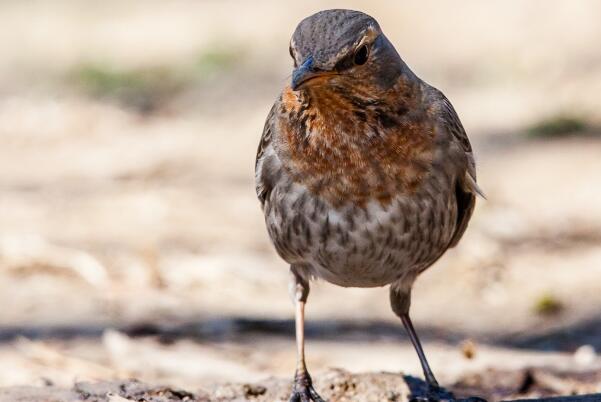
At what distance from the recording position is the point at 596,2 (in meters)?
13.1

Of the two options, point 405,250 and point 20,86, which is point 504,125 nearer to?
point 20,86

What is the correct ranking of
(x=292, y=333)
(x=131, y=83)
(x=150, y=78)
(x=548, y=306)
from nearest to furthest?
(x=292, y=333), (x=548, y=306), (x=131, y=83), (x=150, y=78)

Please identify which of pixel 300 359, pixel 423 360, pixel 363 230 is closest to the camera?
pixel 363 230

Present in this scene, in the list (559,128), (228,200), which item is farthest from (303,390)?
(559,128)

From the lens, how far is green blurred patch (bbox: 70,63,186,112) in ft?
39.4

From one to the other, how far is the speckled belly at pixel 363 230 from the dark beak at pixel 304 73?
643 millimetres

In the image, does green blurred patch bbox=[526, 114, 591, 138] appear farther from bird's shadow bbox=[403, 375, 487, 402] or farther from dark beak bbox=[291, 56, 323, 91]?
dark beak bbox=[291, 56, 323, 91]

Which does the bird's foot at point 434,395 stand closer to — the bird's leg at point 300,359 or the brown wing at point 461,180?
the bird's leg at point 300,359

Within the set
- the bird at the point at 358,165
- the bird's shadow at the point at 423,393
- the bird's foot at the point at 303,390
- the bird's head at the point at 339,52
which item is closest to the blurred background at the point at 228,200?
the bird's shadow at the point at 423,393

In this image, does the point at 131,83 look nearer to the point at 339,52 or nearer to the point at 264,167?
the point at 264,167

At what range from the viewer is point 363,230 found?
476cm

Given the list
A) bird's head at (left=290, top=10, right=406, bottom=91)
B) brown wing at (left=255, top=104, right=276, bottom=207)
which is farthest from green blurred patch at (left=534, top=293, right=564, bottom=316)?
bird's head at (left=290, top=10, right=406, bottom=91)

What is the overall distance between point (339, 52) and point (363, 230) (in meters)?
0.74

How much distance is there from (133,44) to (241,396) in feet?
30.4
